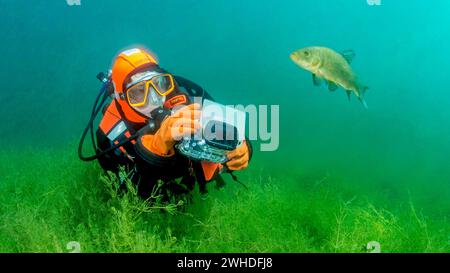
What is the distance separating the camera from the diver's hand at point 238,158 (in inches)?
123

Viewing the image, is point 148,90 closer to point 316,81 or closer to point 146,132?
point 146,132

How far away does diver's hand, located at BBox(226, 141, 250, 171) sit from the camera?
3.13 metres

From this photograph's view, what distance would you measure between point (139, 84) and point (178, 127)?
3.43 ft

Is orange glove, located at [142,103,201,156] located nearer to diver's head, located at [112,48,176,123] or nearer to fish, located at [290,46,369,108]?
diver's head, located at [112,48,176,123]

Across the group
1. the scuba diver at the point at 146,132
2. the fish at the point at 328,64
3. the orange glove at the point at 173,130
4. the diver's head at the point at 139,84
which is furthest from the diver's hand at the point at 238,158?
the fish at the point at 328,64

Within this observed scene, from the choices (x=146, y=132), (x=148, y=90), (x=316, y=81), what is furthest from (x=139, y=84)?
(x=316, y=81)

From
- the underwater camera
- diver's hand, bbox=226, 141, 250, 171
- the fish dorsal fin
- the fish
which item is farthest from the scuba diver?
the fish dorsal fin

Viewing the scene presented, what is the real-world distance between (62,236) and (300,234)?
263 cm

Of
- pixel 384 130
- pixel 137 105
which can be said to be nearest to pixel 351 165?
pixel 137 105

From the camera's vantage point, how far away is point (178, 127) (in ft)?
8.45

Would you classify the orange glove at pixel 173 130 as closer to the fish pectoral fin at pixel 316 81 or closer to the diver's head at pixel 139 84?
the diver's head at pixel 139 84

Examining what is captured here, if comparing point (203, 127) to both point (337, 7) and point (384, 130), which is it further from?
point (337, 7)

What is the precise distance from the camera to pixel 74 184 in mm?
4691

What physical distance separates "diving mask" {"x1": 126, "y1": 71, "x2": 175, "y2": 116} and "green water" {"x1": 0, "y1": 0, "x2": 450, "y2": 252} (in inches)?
44.8
